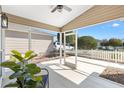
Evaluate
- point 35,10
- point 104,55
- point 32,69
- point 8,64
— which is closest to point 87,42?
point 104,55

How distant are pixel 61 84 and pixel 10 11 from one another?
289 cm

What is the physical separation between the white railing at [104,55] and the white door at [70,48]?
152 centimetres

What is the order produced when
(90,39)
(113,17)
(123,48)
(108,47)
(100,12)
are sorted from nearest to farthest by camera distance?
(113,17) → (100,12) → (123,48) → (108,47) → (90,39)

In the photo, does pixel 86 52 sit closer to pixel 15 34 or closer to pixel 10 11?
pixel 15 34

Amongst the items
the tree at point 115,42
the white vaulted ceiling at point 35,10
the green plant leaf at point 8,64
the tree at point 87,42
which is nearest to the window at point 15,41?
the white vaulted ceiling at point 35,10

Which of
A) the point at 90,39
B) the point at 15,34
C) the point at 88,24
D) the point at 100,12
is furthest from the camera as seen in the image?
the point at 90,39

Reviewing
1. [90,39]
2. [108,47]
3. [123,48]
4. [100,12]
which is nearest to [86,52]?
[90,39]

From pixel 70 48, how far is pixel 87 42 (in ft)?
5.59

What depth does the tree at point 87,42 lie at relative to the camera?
7.62m

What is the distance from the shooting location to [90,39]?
768 centimetres

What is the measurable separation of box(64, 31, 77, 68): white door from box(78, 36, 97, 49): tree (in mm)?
1231

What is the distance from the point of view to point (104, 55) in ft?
23.3

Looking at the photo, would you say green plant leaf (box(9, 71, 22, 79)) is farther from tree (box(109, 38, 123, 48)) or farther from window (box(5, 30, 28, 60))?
tree (box(109, 38, 123, 48))

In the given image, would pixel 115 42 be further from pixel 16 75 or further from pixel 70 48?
pixel 16 75
